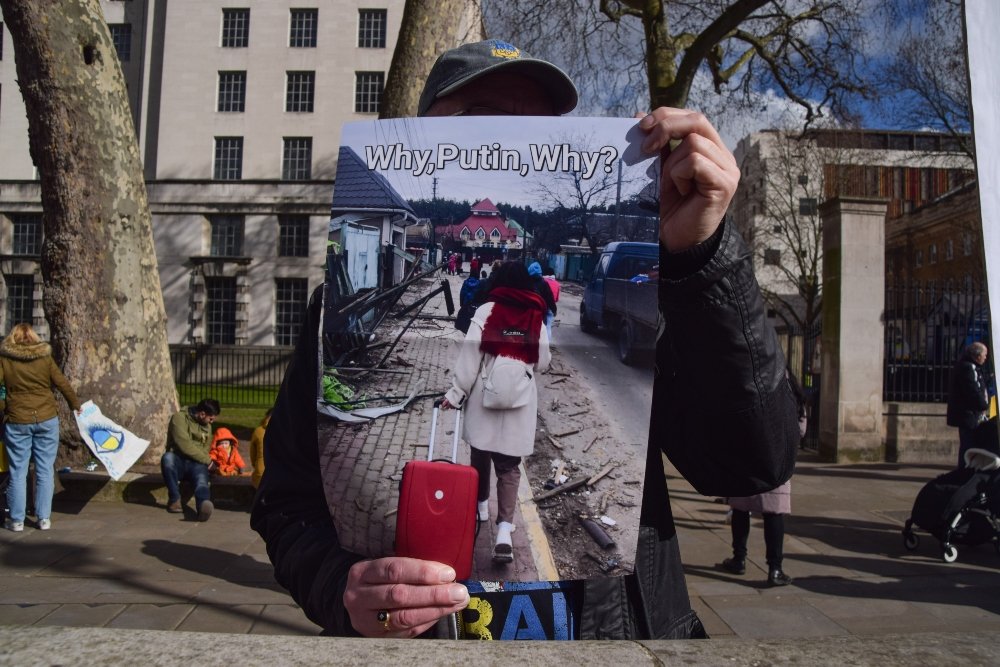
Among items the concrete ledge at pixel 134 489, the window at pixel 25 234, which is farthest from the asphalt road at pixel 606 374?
the window at pixel 25 234

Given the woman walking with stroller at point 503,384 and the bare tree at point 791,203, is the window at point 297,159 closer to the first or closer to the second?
the bare tree at point 791,203

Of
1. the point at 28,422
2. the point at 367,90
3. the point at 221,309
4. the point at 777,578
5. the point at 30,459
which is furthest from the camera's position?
the point at 367,90

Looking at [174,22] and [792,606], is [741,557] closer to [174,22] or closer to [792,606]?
[792,606]

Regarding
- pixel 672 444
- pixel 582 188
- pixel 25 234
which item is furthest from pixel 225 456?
pixel 25 234

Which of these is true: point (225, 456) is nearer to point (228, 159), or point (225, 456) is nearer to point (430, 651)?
point (430, 651)

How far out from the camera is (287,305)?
35.8m

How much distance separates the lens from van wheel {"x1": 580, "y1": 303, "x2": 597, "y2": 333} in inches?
46.4

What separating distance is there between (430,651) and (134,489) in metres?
8.90

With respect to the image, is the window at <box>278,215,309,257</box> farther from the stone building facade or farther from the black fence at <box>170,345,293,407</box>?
the black fence at <box>170,345,293,407</box>

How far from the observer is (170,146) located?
36.3 metres

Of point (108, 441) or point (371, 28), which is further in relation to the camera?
point (371, 28)

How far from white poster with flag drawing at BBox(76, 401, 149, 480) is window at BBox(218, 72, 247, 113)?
31.1 meters

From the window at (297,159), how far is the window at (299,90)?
150cm

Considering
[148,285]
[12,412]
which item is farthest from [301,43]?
[12,412]
